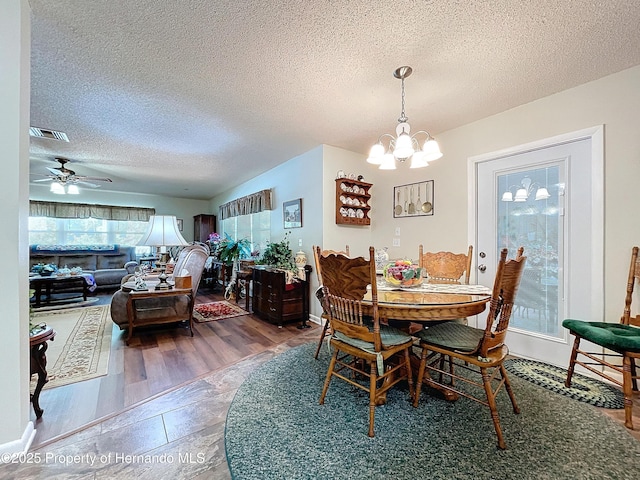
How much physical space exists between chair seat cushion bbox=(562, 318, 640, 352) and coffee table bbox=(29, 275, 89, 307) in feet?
22.0

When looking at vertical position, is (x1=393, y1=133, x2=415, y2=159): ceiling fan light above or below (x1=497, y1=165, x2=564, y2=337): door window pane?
above

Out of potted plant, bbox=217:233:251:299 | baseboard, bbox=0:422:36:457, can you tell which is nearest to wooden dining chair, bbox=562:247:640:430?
baseboard, bbox=0:422:36:457

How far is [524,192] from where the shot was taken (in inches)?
104

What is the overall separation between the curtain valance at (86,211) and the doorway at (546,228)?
7866 mm

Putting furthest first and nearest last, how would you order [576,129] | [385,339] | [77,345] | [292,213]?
[292,213] < [77,345] < [576,129] < [385,339]

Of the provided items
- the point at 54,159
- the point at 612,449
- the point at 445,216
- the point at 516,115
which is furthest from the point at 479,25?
the point at 54,159

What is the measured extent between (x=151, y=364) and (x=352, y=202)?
2.97m

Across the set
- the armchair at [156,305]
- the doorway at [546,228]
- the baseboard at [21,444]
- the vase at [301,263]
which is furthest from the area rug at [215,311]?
the doorway at [546,228]

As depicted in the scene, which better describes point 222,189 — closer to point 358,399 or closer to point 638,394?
point 358,399

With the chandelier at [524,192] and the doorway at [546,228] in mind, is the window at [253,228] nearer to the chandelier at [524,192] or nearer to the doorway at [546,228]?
the doorway at [546,228]

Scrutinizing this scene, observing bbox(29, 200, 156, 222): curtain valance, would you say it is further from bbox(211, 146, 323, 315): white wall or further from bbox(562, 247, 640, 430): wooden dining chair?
bbox(562, 247, 640, 430): wooden dining chair

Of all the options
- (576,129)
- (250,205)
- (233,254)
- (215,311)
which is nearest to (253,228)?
(250,205)

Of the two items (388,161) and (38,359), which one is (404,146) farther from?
(38,359)

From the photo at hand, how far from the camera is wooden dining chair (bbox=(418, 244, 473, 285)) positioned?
8.35 ft
